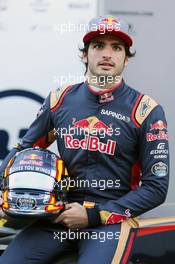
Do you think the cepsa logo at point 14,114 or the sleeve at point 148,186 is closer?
the sleeve at point 148,186

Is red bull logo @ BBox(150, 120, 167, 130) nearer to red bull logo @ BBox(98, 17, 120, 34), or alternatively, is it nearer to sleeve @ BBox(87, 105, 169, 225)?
sleeve @ BBox(87, 105, 169, 225)

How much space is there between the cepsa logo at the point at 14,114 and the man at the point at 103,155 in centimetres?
89

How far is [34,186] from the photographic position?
1.97 m

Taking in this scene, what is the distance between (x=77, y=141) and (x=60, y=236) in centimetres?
33

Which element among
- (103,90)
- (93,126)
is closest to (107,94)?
(103,90)

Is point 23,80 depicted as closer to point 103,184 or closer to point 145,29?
point 145,29

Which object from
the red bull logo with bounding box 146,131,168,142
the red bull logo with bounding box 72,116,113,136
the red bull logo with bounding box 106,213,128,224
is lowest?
the red bull logo with bounding box 106,213,128,224

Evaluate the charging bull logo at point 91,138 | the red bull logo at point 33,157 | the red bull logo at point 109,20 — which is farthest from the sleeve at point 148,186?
the red bull logo at point 109,20

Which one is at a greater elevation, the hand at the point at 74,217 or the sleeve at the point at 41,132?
the sleeve at the point at 41,132

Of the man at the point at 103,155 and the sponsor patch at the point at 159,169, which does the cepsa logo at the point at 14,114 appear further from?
the sponsor patch at the point at 159,169

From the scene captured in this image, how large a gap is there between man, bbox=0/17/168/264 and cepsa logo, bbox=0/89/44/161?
0.89 m

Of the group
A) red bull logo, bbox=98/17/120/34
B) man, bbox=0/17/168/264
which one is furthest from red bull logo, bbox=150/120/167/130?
red bull logo, bbox=98/17/120/34

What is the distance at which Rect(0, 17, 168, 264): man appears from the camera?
204cm

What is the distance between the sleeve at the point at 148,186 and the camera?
2.05m
